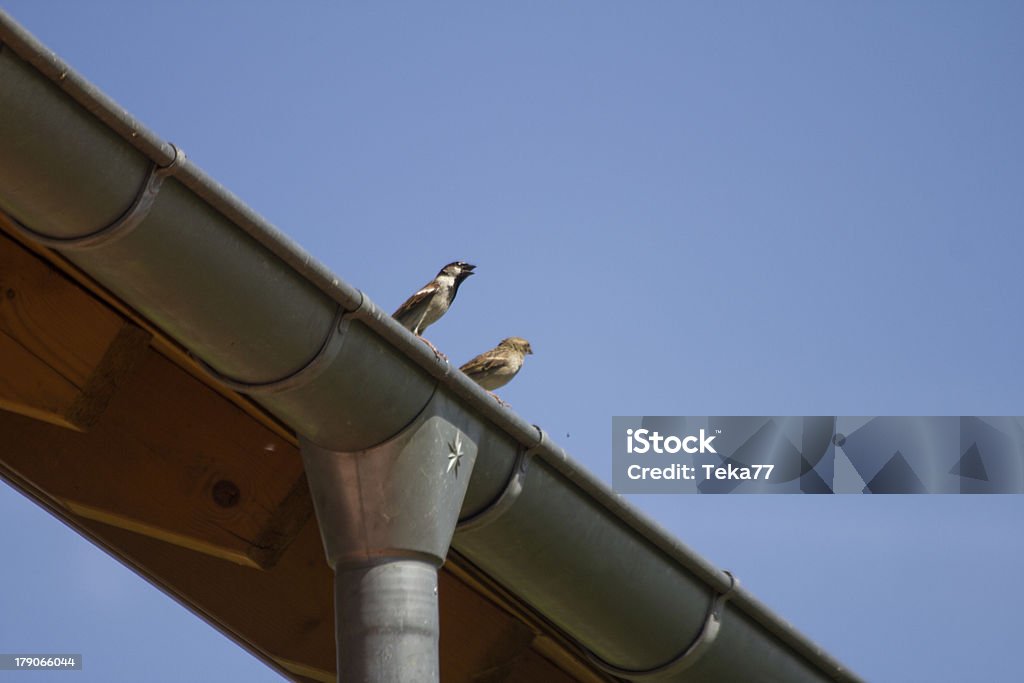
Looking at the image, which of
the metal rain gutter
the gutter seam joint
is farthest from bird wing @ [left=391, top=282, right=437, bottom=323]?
the gutter seam joint

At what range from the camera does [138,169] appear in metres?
4.25

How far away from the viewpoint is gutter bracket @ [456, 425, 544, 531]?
5070mm

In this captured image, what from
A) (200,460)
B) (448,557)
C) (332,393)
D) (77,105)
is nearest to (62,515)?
(200,460)

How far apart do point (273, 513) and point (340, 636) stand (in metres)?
1.11

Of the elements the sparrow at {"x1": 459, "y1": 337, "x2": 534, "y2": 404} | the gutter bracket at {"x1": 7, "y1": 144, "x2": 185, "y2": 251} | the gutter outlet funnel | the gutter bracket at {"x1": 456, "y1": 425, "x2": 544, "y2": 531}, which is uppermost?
the sparrow at {"x1": 459, "y1": 337, "x2": 534, "y2": 404}

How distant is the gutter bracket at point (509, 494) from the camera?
5.07m

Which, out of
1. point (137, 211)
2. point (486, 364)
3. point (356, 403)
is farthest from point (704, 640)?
point (486, 364)

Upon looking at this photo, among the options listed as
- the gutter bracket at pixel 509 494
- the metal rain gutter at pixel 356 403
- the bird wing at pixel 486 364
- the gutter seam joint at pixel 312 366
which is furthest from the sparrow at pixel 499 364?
the gutter seam joint at pixel 312 366

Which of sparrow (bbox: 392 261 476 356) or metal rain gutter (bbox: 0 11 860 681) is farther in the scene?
sparrow (bbox: 392 261 476 356)

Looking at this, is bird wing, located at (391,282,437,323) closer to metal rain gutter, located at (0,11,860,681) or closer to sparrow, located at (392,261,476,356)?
sparrow, located at (392,261,476,356)

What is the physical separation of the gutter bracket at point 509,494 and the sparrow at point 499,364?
2.79 meters

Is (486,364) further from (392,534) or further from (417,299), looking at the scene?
(392,534)

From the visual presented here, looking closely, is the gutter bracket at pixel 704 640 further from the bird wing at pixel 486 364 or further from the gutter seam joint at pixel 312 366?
the bird wing at pixel 486 364

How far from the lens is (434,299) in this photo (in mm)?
7629
